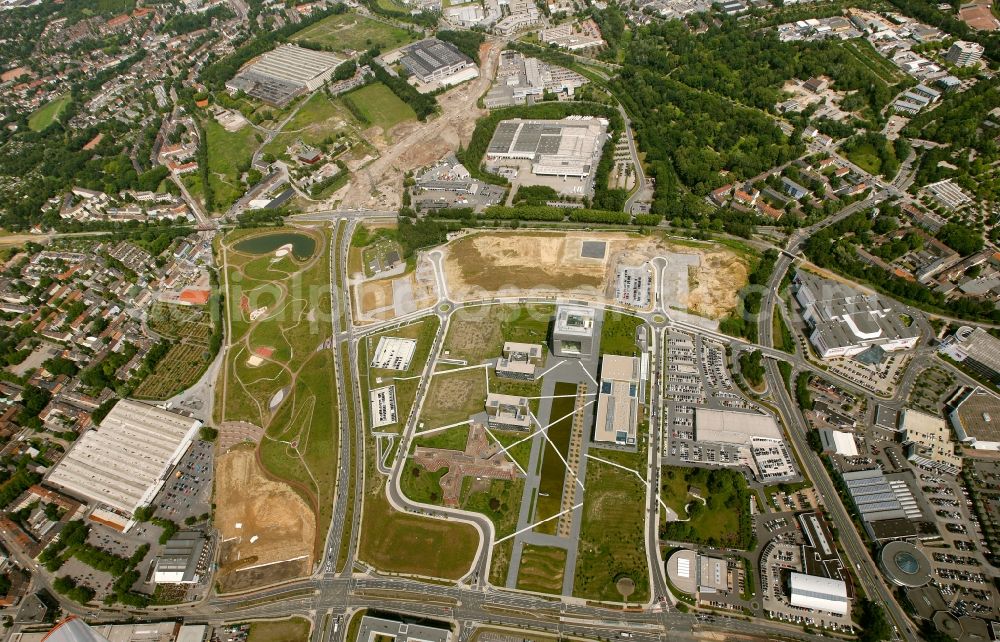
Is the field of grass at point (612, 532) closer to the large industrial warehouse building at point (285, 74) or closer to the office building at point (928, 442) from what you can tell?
the office building at point (928, 442)

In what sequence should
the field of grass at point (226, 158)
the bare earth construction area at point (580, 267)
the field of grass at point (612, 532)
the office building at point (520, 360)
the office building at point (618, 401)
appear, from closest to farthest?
the field of grass at point (612, 532), the office building at point (618, 401), the office building at point (520, 360), the bare earth construction area at point (580, 267), the field of grass at point (226, 158)

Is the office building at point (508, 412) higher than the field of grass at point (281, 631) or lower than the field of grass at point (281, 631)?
higher

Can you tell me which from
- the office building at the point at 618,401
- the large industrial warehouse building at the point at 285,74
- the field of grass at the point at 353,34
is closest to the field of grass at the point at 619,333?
the office building at the point at 618,401

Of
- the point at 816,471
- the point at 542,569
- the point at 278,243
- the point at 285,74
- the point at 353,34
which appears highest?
the point at 353,34

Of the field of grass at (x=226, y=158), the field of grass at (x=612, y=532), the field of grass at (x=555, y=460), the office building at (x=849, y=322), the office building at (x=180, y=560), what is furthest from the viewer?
the field of grass at (x=226, y=158)

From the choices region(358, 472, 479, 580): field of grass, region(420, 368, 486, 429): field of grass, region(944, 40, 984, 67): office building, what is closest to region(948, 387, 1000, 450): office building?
region(420, 368, 486, 429): field of grass

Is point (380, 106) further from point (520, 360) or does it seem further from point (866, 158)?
point (866, 158)

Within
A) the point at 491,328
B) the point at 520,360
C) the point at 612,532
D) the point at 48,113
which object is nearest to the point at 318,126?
the point at 491,328

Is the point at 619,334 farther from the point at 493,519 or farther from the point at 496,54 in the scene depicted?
the point at 496,54
